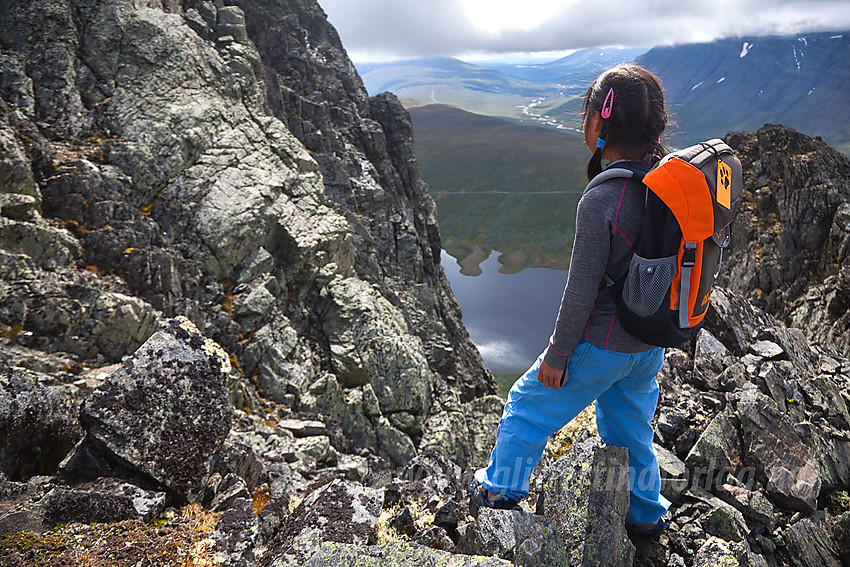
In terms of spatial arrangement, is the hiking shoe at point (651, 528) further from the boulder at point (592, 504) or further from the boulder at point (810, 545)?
the boulder at point (810, 545)

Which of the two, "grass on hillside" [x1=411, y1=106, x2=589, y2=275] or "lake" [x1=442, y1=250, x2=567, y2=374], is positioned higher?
"grass on hillside" [x1=411, y1=106, x2=589, y2=275]

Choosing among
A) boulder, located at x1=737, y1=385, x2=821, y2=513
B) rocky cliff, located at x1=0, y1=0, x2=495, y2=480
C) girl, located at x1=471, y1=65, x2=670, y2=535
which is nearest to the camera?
girl, located at x1=471, y1=65, x2=670, y2=535

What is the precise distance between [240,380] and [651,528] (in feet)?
33.0

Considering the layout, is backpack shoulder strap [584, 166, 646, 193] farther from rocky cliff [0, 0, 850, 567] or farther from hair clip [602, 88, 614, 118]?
rocky cliff [0, 0, 850, 567]

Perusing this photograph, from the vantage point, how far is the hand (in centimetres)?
493

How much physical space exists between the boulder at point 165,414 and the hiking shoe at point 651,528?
5.94 metres

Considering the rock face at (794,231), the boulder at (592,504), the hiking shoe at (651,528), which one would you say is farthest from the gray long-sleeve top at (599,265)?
the rock face at (794,231)

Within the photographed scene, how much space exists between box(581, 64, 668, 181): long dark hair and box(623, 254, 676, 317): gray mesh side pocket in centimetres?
110

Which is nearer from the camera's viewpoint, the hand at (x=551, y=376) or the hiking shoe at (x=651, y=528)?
the hand at (x=551, y=376)

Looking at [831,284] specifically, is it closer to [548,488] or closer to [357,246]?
[357,246]

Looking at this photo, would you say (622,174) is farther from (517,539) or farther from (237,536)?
(237,536)

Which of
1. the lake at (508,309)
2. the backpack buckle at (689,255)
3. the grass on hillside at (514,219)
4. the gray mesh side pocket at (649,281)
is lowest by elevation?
the lake at (508,309)

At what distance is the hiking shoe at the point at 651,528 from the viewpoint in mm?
5891

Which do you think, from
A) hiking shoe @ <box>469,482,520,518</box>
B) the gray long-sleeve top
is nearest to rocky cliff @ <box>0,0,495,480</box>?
hiking shoe @ <box>469,482,520,518</box>
